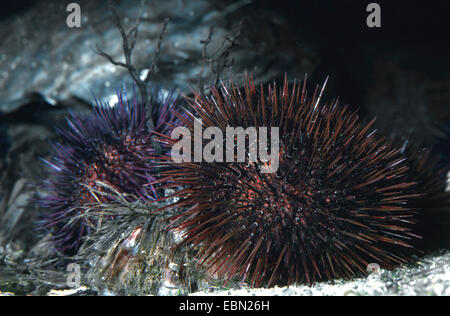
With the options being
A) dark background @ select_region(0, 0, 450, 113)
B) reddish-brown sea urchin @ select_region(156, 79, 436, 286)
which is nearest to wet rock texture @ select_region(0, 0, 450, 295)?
dark background @ select_region(0, 0, 450, 113)

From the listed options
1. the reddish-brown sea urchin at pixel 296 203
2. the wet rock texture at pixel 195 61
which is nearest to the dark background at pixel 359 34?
the wet rock texture at pixel 195 61

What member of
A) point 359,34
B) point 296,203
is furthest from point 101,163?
point 359,34

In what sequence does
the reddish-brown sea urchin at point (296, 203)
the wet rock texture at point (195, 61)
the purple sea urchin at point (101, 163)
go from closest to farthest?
the reddish-brown sea urchin at point (296, 203)
the purple sea urchin at point (101, 163)
the wet rock texture at point (195, 61)

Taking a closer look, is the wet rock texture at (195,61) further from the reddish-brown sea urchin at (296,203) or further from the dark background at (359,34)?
the reddish-brown sea urchin at (296,203)

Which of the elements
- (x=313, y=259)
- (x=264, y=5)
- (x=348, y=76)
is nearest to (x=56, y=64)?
(x=264, y=5)

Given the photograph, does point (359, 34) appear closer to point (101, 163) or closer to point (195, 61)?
point (195, 61)

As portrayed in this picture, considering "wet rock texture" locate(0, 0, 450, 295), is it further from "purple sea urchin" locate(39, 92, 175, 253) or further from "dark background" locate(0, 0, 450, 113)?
"purple sea urchin" locate(39, 92, 175, 253)
